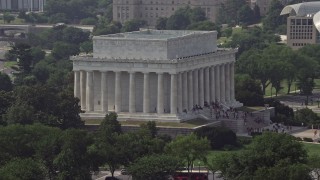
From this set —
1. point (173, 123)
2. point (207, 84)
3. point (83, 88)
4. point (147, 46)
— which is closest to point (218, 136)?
point (173, 123)

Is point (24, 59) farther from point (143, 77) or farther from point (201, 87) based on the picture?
point (143, 77)

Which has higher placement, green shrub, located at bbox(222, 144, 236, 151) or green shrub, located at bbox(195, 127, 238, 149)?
green shrub, located at bbox(195, 127, 238, 149)

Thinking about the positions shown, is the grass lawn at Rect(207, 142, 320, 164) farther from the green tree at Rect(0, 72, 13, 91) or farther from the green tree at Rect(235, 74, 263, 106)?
the green tree at Rect(0, 72, 13, 91)

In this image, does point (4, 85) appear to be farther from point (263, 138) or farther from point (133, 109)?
point (263, 138)

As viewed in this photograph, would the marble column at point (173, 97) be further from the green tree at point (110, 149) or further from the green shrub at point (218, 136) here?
the green tree at point (110, 149)

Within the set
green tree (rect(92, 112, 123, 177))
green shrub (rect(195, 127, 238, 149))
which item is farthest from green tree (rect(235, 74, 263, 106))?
green tree (rect(92, 112, 123, 177))

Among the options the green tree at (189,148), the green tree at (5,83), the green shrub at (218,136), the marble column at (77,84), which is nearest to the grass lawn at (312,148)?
the green shrub at (218,136)
